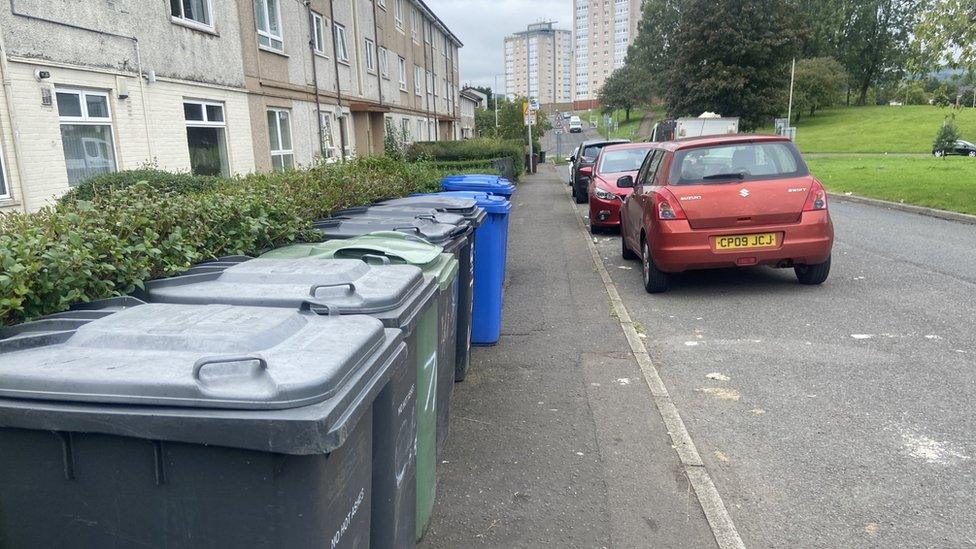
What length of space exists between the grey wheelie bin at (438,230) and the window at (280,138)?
1199cm

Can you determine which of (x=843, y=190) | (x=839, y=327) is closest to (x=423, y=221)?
(x=839, y=327)

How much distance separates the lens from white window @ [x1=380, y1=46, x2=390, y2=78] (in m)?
26.7

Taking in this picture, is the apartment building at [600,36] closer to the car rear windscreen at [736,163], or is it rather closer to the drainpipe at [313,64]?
the drainpipe at [313,64]

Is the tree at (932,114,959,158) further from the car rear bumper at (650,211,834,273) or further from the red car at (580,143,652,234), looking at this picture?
the car rear bumper at (650,211,834,273)

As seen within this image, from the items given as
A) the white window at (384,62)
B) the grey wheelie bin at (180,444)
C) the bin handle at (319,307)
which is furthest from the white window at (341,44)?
the grey wheelie bin at (180,444)

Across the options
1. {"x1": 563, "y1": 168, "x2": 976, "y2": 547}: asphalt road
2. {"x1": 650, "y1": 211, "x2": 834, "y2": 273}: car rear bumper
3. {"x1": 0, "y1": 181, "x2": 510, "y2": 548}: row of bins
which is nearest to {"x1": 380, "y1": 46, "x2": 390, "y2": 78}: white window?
{"x1": 563, "y1": 168, "x2": 976, "y2": 547}: asphalt road

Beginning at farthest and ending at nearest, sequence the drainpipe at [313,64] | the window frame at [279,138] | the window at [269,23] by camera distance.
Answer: the drainpipe at [313,64] < the window frame at [279,138] < the window at [269,23]

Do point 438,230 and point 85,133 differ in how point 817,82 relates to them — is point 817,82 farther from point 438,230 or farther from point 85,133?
point 438,230

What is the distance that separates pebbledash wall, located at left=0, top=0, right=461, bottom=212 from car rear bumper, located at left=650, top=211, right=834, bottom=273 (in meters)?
3.74

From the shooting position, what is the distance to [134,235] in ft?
9.72

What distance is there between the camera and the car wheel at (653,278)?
23.1 ft

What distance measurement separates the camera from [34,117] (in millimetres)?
8648

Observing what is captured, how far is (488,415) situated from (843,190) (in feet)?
55.7

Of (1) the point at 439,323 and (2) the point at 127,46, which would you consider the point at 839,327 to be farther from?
(2) the point at 127,46
